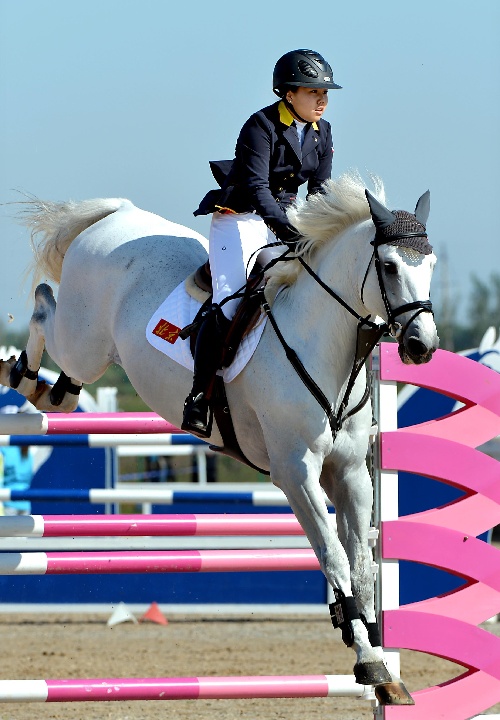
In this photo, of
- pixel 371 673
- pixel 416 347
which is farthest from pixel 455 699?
pixel 416 347

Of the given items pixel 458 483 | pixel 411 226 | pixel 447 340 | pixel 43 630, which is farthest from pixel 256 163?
pixel 447 340

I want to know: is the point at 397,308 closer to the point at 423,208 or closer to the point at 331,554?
the point at 423,208

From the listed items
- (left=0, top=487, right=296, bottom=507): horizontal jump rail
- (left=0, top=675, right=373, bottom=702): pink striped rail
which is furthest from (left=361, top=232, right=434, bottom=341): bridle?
(left=0, top=487, right=296, bottom=507): horizontal jump rail

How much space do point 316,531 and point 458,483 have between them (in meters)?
0.97

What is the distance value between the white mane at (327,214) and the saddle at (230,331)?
98 mm

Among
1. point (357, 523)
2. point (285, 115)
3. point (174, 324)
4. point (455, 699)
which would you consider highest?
point (285, 115)

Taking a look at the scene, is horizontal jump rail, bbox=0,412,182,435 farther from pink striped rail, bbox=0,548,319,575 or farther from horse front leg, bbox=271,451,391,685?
horse front leg, bbox=271,451,391,685

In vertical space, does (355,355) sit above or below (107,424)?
above

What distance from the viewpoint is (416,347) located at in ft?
12.6

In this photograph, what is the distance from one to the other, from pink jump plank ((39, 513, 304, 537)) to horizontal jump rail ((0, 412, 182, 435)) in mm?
350

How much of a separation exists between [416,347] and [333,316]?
593 mm

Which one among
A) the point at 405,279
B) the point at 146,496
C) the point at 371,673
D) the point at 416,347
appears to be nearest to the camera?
the point at 416,347

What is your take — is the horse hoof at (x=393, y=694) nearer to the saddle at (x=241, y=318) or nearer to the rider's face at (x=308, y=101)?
the saddle at (x=241, y=318)

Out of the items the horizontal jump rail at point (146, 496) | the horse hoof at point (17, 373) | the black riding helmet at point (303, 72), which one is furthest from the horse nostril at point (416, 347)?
the horse hoof at point (17, 373)
